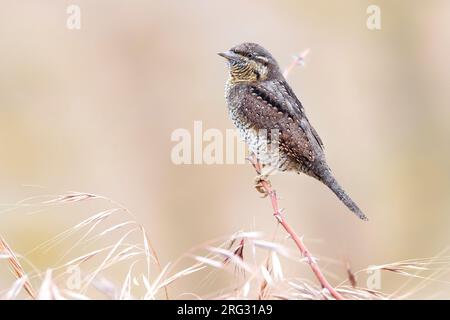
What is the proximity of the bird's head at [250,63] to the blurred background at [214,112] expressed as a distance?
324cm

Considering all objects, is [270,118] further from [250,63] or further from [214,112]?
[214,112]

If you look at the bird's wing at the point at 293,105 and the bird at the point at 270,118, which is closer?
the bird at the point at 270,118

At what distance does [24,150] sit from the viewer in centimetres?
853

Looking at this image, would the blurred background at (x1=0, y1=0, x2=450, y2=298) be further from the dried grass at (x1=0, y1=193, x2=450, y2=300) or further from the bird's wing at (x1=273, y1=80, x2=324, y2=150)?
the dried grass at (x1=0, y1=193, x2=450, y2=300)

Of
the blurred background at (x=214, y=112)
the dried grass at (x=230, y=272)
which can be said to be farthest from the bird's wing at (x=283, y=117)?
the blurred background at (x=214, y=112)

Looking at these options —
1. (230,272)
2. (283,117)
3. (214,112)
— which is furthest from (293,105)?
(214,112)

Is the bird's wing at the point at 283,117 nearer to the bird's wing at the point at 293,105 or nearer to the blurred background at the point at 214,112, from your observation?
the bird's wing at the point at 293,105

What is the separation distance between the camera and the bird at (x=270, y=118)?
15.6 feet

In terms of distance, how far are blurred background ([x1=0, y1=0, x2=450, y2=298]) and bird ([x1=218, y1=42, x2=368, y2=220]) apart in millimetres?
3240

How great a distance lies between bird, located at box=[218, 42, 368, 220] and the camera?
4.75m

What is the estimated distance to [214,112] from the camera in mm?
9078

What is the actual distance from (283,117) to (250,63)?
45 cm

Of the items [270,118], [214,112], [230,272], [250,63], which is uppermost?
[250,63]

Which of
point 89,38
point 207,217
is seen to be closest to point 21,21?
point 89,38
